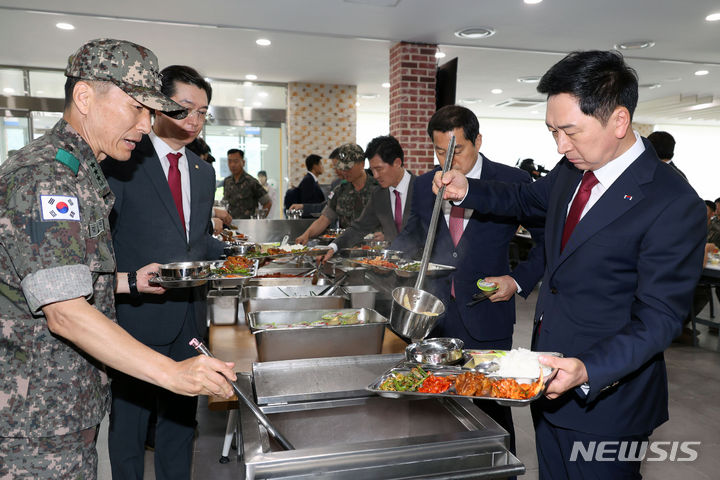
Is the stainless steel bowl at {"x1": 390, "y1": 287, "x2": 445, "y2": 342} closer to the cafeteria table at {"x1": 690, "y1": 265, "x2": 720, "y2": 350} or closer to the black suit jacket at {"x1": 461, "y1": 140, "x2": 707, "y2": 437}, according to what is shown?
the black suit jacket at {"x1": 461, "y1": 140, "x2": 707, "y2": 437}

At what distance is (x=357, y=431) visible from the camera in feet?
4.05

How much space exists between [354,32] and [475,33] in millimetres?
1391

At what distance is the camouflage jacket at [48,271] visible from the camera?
940 millimetres

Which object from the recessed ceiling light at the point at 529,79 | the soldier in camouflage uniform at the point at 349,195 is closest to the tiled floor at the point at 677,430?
the soldier in camouflage uniform at the point at 349,195

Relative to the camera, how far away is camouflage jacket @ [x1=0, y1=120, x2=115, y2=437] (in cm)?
94

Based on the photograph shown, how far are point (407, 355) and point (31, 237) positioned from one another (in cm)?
86

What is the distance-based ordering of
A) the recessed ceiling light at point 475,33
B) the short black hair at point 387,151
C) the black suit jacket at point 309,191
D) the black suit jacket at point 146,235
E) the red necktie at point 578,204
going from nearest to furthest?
the red necktie at point 578,204 < the black suit jacket at point 146,235 < the short black hair at point 387,151 < the recessed ceiling light at point 475,33 < the black suit jacket at point 309,191

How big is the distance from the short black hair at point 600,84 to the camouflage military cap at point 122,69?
903 millimetres

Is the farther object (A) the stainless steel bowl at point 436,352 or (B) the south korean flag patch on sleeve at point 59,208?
(A) the stainless steel bowl at point 436,352

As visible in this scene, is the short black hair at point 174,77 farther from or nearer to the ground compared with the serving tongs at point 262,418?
farther from the ground

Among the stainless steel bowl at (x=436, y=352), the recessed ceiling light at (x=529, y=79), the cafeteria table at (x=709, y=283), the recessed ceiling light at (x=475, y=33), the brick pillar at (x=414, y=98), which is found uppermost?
the recessed ceiling light at (x=529, y=79)

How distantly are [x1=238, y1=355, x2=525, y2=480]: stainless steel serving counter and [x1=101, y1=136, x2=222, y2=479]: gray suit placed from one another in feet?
2.15

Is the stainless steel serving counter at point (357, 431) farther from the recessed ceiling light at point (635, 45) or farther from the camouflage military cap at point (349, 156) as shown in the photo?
the recessed ceiling light at point (635, 45)

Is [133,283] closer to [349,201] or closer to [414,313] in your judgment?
[414,313]
